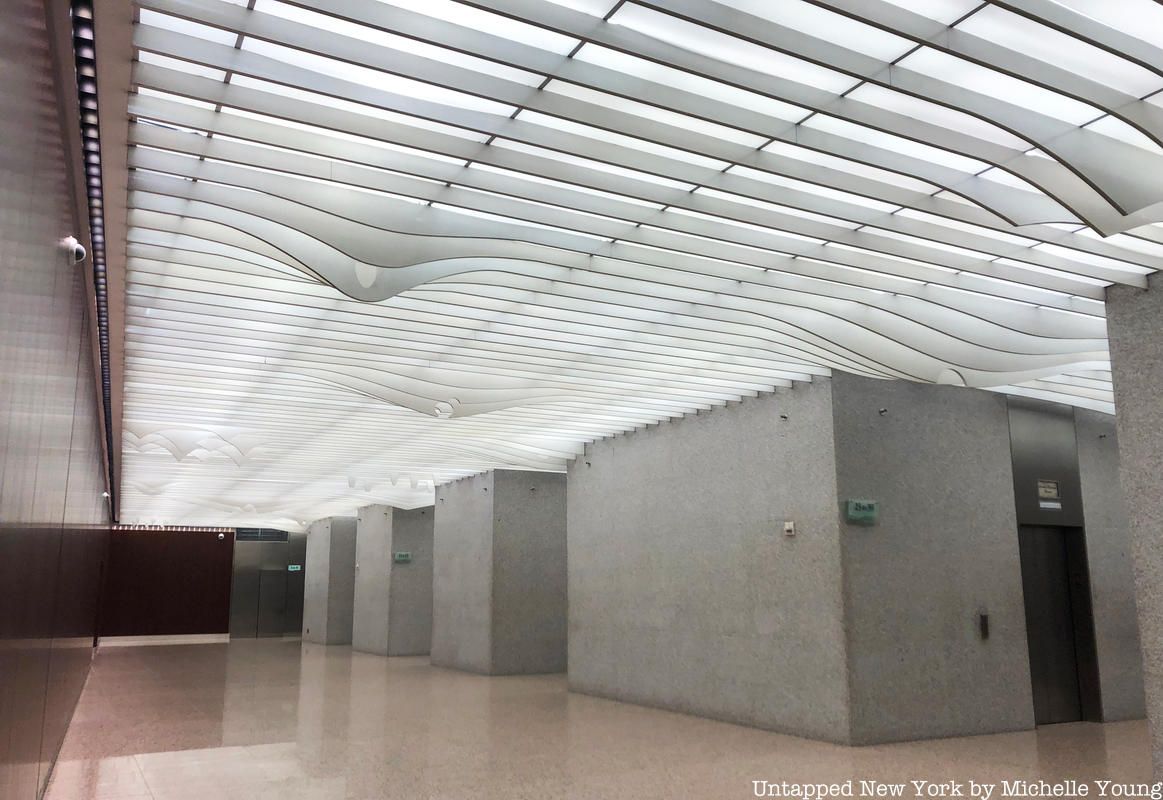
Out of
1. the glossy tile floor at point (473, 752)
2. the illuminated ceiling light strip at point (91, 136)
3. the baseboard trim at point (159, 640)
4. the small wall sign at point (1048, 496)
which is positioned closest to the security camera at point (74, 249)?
the illuminated ceiling light strip at point (91, 136)

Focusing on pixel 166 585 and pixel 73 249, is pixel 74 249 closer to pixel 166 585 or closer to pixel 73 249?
pixel 73 249

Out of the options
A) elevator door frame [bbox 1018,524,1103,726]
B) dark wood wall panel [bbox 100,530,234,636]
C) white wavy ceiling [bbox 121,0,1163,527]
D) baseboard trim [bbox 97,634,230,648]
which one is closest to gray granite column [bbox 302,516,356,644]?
baseboard trim [bbox 97,634,230,648]

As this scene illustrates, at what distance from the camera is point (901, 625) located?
498 inches

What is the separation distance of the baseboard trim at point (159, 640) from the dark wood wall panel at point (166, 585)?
14.1 inches

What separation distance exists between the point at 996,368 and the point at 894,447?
2034mm

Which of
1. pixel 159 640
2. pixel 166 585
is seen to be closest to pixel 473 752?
pixel 159 640

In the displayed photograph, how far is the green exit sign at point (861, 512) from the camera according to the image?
1257cm

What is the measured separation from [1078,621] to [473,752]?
31.9 feet

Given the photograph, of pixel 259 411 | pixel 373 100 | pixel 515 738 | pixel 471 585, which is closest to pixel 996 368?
pixel 515 738

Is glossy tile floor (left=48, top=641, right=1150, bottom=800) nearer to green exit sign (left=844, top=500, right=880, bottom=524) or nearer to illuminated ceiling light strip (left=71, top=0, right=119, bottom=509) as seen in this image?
green exit sign (left=844, top=500, right=880, bottom=524)

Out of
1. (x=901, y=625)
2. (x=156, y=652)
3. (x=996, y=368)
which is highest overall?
(x=996, y=368)

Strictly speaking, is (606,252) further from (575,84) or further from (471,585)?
(471,585)

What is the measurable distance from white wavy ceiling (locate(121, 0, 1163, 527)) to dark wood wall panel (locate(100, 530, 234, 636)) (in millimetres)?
35965

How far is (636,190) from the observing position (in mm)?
7418
